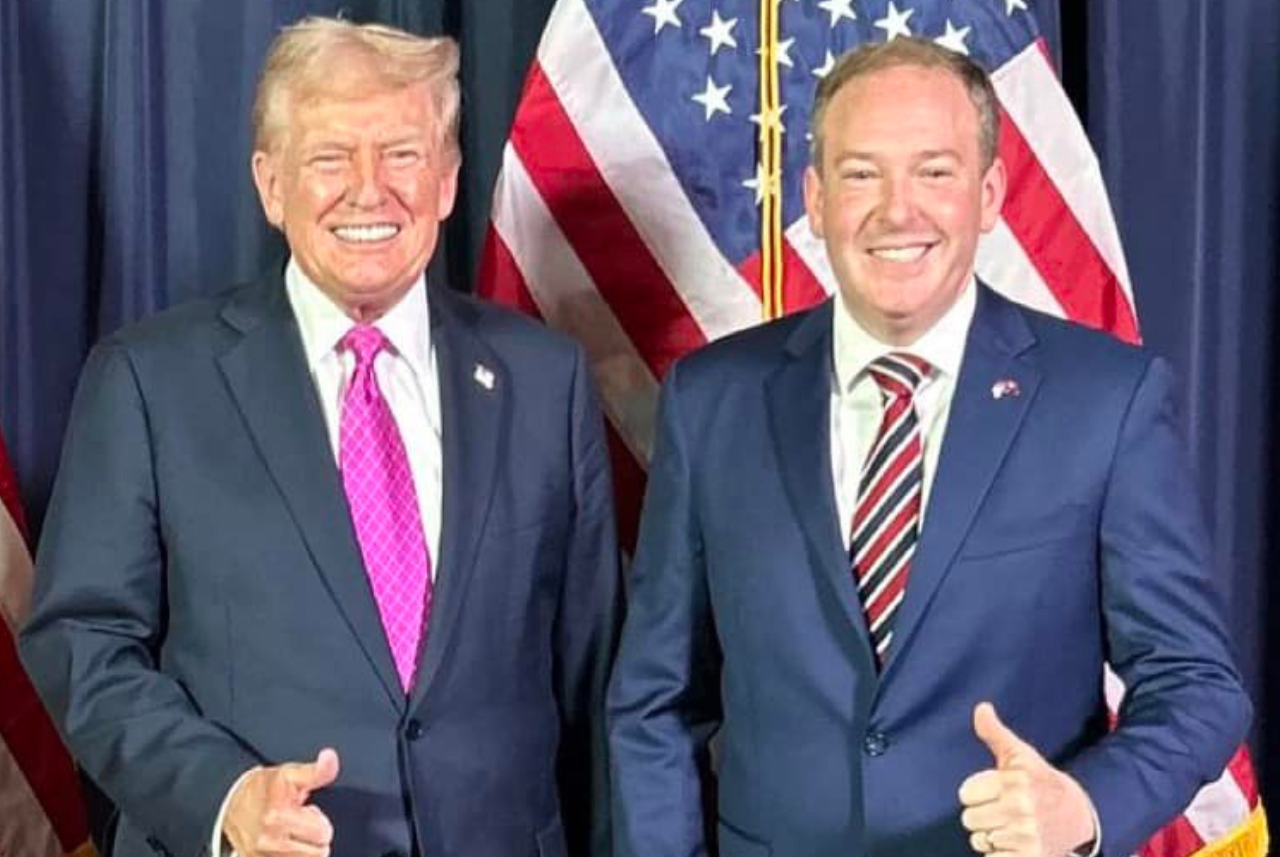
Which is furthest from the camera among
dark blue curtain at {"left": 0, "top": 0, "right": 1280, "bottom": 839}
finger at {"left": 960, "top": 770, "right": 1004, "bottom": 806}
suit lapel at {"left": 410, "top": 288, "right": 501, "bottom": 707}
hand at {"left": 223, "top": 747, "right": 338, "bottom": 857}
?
dark blue curtain at {"left": 0, "top": 0, "right": 1280, "bottom": 839}

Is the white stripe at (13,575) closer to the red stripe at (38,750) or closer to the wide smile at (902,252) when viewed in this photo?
the red stripe at (38,750)

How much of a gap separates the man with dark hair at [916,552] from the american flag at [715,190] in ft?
1.40

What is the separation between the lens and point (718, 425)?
5.97ft

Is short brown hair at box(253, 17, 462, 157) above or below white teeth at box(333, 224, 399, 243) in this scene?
above

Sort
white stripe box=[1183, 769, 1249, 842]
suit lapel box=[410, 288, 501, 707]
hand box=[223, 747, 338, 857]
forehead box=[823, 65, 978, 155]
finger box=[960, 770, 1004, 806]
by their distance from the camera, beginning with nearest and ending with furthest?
finger box=[960, 770, 1004, 806] < hand box=[223, 747, 338, 857] < forehead box=[823, 65, 978, 155] < suit lapel box=[410, 288, 501, 707] < white stripe box=[1183, 769, 1249, 842]

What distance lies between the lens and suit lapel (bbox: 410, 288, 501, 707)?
72.0 inches

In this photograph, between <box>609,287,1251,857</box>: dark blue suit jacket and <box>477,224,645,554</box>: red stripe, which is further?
<box>477,224,645,554</box>: red stripe

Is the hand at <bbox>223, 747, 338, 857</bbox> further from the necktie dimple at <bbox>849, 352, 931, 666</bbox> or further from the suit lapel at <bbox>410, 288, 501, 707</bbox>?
the necktie dimple at <bbox>849, 352, 931, 666</bbox>

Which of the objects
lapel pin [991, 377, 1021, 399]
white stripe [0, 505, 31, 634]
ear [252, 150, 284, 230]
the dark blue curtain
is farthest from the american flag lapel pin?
white stripe [0, 505, 31, 634]

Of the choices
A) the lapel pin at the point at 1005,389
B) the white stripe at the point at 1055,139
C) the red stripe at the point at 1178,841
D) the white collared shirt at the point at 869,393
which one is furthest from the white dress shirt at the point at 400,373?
the red stripe at the point at 1178,841

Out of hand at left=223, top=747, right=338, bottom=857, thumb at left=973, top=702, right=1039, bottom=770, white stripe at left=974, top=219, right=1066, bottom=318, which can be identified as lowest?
hand at left=223, top=747, right=338, bottom=857

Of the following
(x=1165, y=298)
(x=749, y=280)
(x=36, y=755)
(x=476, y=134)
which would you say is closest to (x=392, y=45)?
(x=749, y=280)

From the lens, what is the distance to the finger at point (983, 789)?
1.50 metres

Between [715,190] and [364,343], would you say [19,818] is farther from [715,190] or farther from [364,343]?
[715,190]
